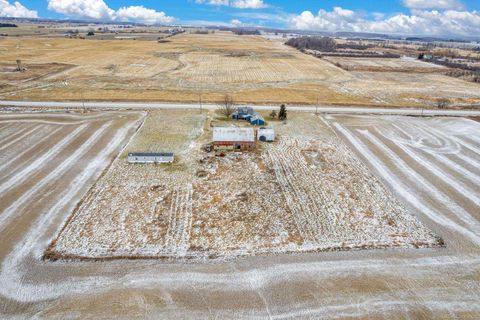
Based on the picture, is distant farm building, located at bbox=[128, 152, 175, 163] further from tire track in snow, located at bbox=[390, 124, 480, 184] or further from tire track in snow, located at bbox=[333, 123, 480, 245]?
tire track in snow, located at bbox=[390, 124, 480, 184]

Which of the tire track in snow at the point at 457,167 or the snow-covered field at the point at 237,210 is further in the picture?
the tire track in snow at the point at 457,167

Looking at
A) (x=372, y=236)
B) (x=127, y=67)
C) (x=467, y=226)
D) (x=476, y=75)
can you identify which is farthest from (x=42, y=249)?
(x=476, y=75)

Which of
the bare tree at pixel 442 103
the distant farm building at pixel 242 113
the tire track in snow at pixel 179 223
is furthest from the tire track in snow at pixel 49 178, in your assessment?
the bare tree at pixel 442 103

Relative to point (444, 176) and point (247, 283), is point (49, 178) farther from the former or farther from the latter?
point (444, 176)

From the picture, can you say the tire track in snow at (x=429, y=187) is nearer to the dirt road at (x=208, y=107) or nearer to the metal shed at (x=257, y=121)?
the dirt road at (x=208, y=107)

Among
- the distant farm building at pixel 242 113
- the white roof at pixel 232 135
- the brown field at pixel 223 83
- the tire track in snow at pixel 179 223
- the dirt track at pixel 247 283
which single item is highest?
the brown field at pixel 223 83

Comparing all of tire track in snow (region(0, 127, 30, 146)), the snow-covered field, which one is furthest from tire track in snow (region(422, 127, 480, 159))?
tire track in snow (region(0, 127, 30, 146))

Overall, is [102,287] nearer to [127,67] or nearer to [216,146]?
[216,146]
